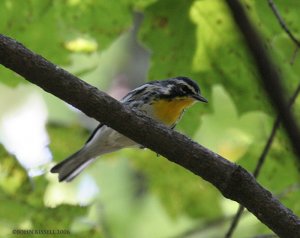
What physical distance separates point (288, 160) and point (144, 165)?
1902mm

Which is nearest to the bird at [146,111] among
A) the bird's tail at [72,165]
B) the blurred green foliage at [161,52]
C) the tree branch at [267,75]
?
the bird's tail at [72,165]

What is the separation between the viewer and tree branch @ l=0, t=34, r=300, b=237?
2.31 meters

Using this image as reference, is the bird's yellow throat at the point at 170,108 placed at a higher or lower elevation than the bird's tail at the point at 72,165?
higher

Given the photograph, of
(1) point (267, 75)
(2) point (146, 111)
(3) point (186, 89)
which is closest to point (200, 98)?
(3) point (186, 89)

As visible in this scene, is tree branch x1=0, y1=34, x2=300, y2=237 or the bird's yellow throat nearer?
tree branch x1=0, y1=34, x2=300, y2=237

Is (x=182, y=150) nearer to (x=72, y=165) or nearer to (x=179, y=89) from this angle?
(x=179, y=89)

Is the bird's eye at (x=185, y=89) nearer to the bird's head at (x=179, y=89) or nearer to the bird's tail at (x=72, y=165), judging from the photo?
the bird's head at (x=179, y=89)

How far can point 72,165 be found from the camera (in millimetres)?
4559

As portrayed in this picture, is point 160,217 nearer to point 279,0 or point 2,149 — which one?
point 2,149

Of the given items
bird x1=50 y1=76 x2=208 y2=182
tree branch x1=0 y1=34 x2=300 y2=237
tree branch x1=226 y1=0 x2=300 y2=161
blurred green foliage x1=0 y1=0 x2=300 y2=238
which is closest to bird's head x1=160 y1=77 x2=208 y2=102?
bird x1=50 y1=76 x2=208 y2=182

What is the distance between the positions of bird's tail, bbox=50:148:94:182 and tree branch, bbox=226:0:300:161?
3.89 meters

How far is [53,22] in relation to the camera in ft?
10.6

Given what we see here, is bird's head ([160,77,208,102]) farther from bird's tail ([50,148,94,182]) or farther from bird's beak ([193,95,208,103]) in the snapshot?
bird's tail ([50,148,94,182])

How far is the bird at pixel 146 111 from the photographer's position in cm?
407
